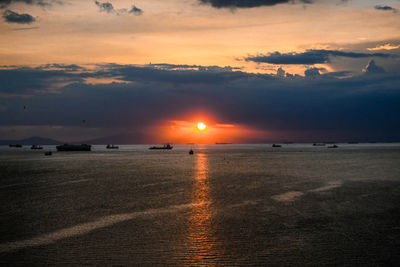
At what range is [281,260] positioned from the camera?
1614cm

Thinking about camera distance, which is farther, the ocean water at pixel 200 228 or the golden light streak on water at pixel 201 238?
the ocean water at pixel 200 228

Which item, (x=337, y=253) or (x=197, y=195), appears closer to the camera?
(x=337, y=253)

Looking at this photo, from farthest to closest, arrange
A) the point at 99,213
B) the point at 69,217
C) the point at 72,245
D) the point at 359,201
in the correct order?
the point at 359,201
the point at 99,213
the point at 69,217
the point at 72,245

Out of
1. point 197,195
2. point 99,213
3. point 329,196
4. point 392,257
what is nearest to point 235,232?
point 392,257

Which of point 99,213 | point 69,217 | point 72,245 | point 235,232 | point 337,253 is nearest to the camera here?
point 337,253

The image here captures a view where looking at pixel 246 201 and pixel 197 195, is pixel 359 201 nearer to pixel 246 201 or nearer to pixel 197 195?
pixel 246 201

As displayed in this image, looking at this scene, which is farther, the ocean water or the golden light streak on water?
the ocean water

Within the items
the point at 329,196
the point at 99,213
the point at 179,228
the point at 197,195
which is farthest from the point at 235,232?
the point at 329,196

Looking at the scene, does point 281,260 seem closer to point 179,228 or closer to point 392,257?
point 392,257

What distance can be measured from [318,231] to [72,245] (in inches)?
552

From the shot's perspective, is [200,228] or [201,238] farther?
[200,228]

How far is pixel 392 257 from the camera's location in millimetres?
16484

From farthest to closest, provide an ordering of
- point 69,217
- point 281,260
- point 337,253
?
point 69,217 < point 337,253 < point 281,260

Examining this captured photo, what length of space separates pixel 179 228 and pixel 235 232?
3.64 m
